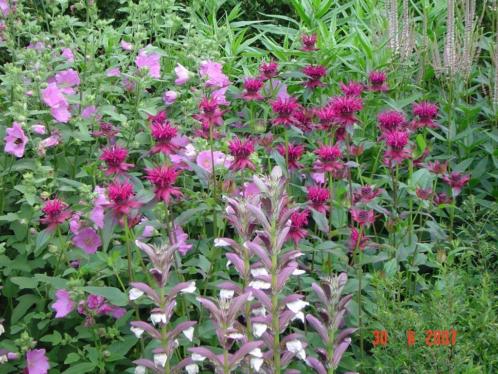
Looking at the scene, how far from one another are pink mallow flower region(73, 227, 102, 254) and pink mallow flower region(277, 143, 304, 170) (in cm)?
71

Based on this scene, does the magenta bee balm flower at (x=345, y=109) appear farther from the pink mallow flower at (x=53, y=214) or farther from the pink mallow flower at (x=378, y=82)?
the pink mallow flower at (x=53, y=214)

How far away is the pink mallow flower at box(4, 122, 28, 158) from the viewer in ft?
9.01

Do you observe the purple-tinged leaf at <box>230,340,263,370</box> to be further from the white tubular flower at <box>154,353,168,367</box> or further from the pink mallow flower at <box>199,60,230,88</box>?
the pink mallow flower at <box>199,60,230,88</box>

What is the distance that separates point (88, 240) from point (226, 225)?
0.58 m

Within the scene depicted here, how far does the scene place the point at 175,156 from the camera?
284 cm

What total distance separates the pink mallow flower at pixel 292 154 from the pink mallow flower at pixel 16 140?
35.4 inches

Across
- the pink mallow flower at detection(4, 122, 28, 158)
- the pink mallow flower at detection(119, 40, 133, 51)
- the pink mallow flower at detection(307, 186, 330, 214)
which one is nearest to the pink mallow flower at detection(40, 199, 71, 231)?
the pink mallow flower at detection(4, 122, 28, 158)

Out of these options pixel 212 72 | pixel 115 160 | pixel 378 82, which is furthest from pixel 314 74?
pixel 115 160

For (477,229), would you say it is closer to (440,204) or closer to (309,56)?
(440,204)

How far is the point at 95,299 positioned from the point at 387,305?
2.92 ft

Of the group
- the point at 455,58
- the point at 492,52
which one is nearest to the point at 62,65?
the point at 455,58

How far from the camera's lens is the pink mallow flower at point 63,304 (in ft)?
7.90

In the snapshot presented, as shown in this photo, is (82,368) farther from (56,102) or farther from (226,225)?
(56,102)
